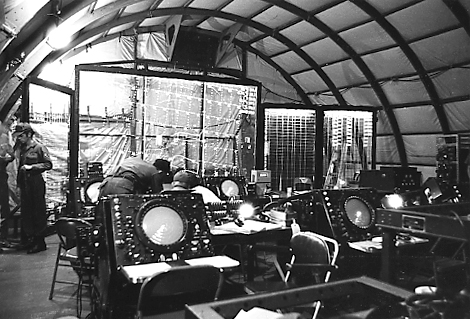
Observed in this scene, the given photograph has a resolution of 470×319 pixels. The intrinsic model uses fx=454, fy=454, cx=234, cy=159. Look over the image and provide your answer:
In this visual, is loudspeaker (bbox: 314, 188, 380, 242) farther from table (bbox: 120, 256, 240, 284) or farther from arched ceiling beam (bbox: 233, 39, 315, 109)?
arched ceiling beam (bbox: 233, 39, 315, 109)

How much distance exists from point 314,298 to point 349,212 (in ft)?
11.5

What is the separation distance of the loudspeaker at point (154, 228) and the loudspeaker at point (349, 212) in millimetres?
1445

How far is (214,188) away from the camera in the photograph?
6844mm

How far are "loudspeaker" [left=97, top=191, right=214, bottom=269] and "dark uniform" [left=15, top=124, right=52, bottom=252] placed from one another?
4.20 meters

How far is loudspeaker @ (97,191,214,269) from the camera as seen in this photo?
10.7 feet

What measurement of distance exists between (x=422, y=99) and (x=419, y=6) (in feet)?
8.75

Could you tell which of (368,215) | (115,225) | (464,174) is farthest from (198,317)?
(464,174)

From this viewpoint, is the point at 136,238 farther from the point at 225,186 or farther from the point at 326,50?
the point at 326,50

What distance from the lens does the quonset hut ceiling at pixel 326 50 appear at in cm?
880

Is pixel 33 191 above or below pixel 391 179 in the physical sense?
below

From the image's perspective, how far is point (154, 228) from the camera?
11.2 ft

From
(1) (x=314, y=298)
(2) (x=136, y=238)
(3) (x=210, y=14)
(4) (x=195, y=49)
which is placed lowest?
(2) (x=136, y=238)

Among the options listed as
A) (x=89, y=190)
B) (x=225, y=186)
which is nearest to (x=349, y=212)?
(x=225, y=186)

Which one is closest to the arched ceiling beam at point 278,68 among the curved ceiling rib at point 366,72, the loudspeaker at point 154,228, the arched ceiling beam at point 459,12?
the curved ceiling rib at point 366,72
